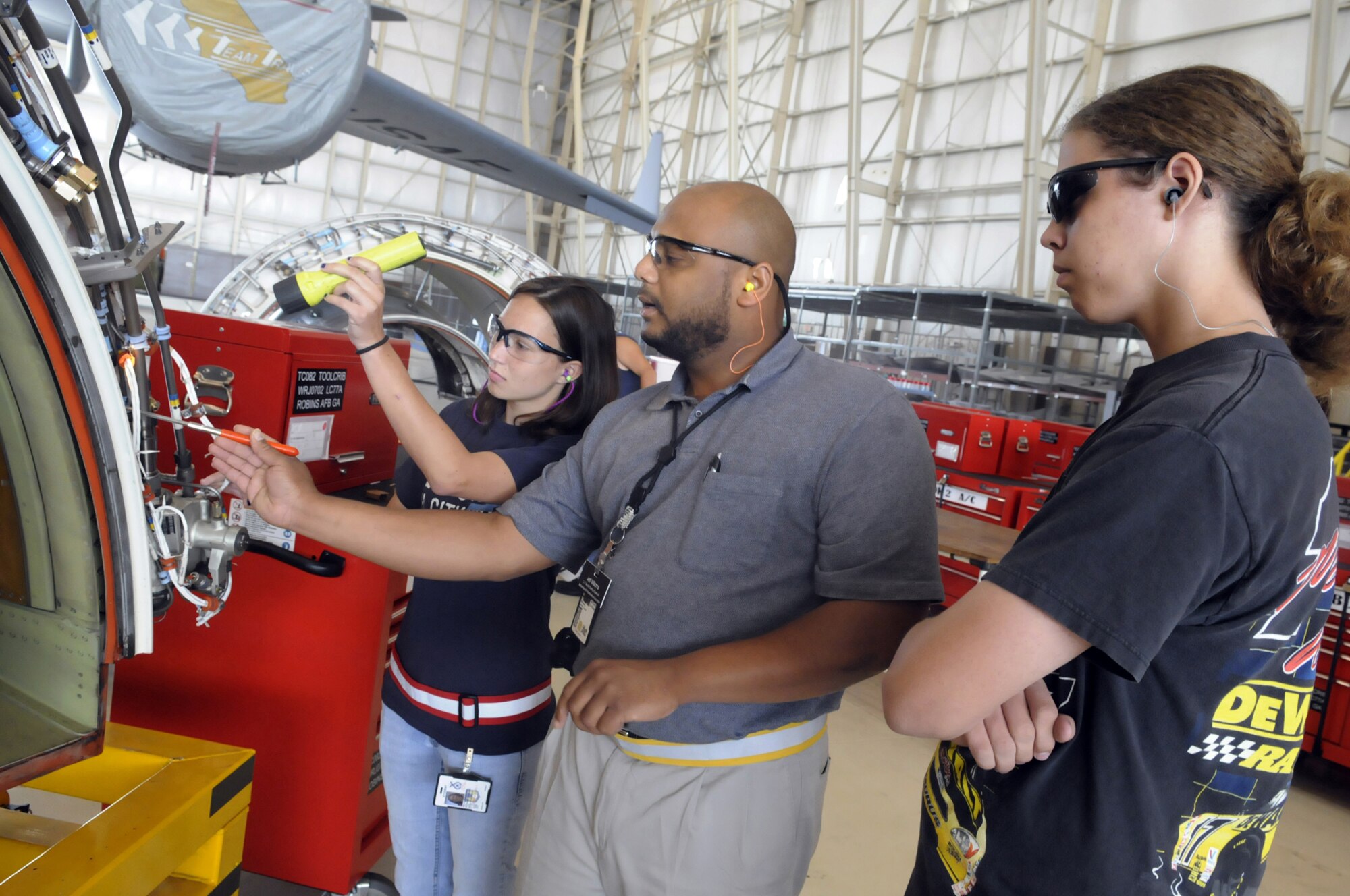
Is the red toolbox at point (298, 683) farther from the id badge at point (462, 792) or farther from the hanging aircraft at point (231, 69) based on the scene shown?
the hanging aircraft at point (231, 69)

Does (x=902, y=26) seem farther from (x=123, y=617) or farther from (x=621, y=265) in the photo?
(x=123, y=617)

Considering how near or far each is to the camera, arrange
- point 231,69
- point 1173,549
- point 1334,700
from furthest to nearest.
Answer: point 1334,700, point 231,69, point 1173,549

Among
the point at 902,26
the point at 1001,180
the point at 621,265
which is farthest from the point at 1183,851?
the point at 621,265

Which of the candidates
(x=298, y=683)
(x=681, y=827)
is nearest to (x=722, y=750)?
(x=681, y=827)

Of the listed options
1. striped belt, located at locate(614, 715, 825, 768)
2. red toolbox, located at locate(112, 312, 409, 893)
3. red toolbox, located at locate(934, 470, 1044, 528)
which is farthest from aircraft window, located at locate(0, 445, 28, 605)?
red toolbox, located at locate(934, 470, 1044, 528)

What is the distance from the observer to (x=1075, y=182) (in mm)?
1046

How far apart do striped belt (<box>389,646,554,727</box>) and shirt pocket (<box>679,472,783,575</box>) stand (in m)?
0.75

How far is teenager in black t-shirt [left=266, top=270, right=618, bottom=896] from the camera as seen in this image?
1.93m

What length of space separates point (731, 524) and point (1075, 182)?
27.8 inches

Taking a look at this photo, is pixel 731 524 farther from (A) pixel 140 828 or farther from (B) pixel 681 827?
(A) pixel 140 828

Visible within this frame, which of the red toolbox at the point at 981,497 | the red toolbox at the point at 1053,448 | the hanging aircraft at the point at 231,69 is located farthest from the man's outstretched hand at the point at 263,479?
the red toolbox at the point at 1053,448

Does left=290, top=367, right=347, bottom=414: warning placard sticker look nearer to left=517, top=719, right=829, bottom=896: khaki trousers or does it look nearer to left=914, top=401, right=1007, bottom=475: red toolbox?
left=517, top=719, right=829, bottom=896: khaki trousers

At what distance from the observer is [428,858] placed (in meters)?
2.00

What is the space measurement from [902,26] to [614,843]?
50.7 ft
